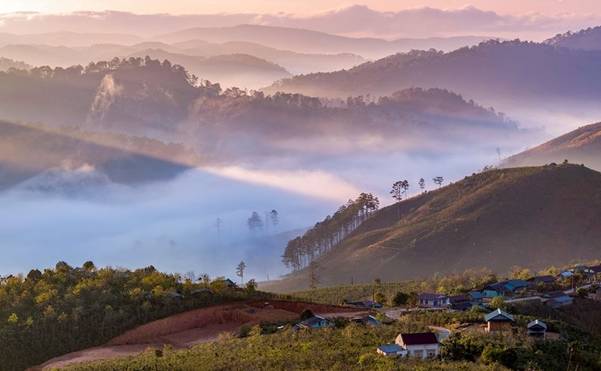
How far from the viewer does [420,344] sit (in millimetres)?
34969

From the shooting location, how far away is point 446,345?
35125 mm

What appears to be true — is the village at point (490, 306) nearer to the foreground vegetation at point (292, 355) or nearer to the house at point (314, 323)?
the house at point (314, 323)

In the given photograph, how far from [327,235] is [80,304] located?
235 ft

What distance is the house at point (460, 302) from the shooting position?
54.6 meters

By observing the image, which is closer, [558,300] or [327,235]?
[558,300]

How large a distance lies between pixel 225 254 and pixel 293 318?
102625 millimetres

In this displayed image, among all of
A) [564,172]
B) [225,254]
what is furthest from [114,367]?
[225,254]

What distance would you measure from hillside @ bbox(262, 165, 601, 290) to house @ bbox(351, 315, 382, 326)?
147 feet

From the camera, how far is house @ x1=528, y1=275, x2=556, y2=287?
64.0 m

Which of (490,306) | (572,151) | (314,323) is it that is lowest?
(490,306)

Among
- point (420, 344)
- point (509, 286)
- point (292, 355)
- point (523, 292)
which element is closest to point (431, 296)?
point (523, 292)

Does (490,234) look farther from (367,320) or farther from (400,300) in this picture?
(367,320)

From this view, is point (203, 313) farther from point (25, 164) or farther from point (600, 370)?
point (25, 164)

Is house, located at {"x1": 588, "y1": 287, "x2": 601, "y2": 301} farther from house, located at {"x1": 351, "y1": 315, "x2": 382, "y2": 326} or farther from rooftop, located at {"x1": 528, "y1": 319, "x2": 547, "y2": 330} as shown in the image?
rooftop, located at {"x1": 528, "y1": 319, "x2": 547, "y2": 330}
